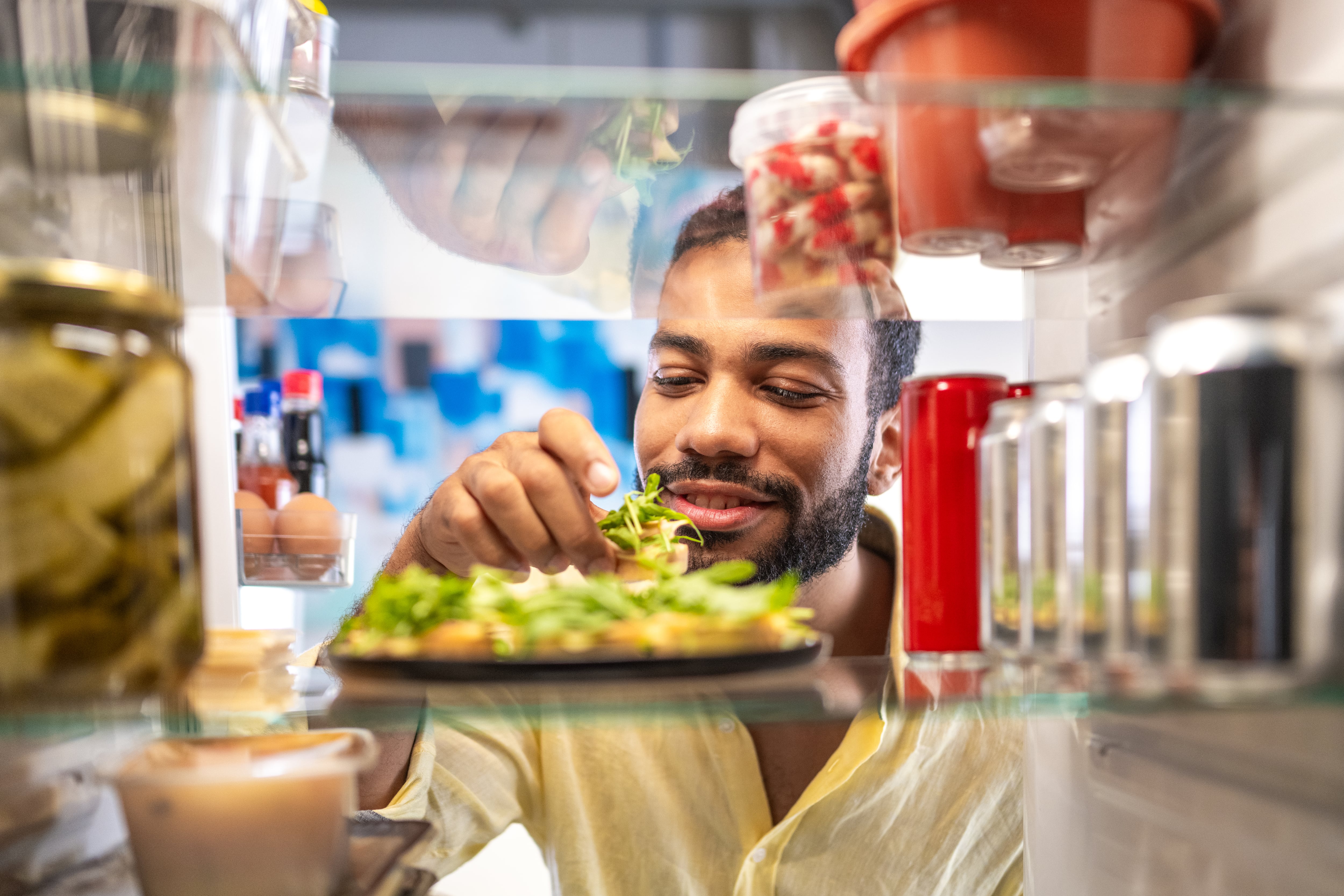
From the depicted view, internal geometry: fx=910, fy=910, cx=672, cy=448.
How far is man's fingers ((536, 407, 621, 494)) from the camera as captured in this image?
71 cm

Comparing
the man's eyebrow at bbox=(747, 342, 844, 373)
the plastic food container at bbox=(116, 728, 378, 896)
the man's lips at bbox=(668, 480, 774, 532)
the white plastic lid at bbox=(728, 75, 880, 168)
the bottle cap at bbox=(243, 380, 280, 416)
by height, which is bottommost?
the plastic food container at bbox=(116, 728, 378, 896)

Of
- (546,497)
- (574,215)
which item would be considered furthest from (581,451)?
(574,215)

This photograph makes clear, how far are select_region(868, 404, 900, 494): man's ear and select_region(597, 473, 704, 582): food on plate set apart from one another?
737mm

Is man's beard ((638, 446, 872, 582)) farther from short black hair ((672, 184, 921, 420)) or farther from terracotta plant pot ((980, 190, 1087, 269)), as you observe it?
terracotta plant pot ((980, 190, 1087, 269))

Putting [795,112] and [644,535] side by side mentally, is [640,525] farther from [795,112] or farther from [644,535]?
[795,112]

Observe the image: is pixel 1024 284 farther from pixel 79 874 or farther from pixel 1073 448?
pixel 79 874

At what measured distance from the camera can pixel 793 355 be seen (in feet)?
4.67

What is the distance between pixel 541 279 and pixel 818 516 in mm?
987

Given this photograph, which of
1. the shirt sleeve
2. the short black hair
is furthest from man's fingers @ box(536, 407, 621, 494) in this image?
the shirt sleeve

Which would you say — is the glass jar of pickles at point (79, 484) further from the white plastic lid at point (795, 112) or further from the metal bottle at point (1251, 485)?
the metal bottle at point (1251, 485)

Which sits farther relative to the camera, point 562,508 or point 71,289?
point 562,508

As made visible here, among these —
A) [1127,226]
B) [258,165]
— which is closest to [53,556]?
[258,165]

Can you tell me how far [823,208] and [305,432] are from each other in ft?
2.71

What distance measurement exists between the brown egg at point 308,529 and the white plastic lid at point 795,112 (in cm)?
51
